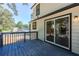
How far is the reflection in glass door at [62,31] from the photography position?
909 cm

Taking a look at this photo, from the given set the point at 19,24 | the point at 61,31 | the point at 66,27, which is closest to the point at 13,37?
the point at 19,24

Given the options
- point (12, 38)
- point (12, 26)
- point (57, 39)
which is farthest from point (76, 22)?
point (12, 26)

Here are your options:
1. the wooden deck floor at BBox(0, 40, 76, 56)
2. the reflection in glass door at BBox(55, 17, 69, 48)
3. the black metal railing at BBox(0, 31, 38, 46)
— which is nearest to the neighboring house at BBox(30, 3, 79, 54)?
the reflection in glass door at BBox(55, 17, 69, 48)

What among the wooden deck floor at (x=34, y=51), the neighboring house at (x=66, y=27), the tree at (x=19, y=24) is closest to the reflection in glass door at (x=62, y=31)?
the neighboring house at (x=66, y=27)

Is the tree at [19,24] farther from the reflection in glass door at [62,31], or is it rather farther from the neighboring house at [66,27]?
the reflection in glass door at [62,31]

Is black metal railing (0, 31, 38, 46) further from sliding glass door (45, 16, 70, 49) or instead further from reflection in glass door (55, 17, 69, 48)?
reflection in glass door (55, 17, 69, 48)

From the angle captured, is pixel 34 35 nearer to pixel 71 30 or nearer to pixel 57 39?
pixel 57 39

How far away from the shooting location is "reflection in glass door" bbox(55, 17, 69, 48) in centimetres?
909

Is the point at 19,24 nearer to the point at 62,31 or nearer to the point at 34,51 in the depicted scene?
the point at 62,31

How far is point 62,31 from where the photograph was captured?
32.0 ft

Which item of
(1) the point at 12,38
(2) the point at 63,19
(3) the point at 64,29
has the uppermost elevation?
(2) the point at 63,19

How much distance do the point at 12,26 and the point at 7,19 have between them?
0.96 m

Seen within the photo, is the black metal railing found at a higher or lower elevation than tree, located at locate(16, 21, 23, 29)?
lower

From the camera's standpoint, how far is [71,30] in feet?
27.7
